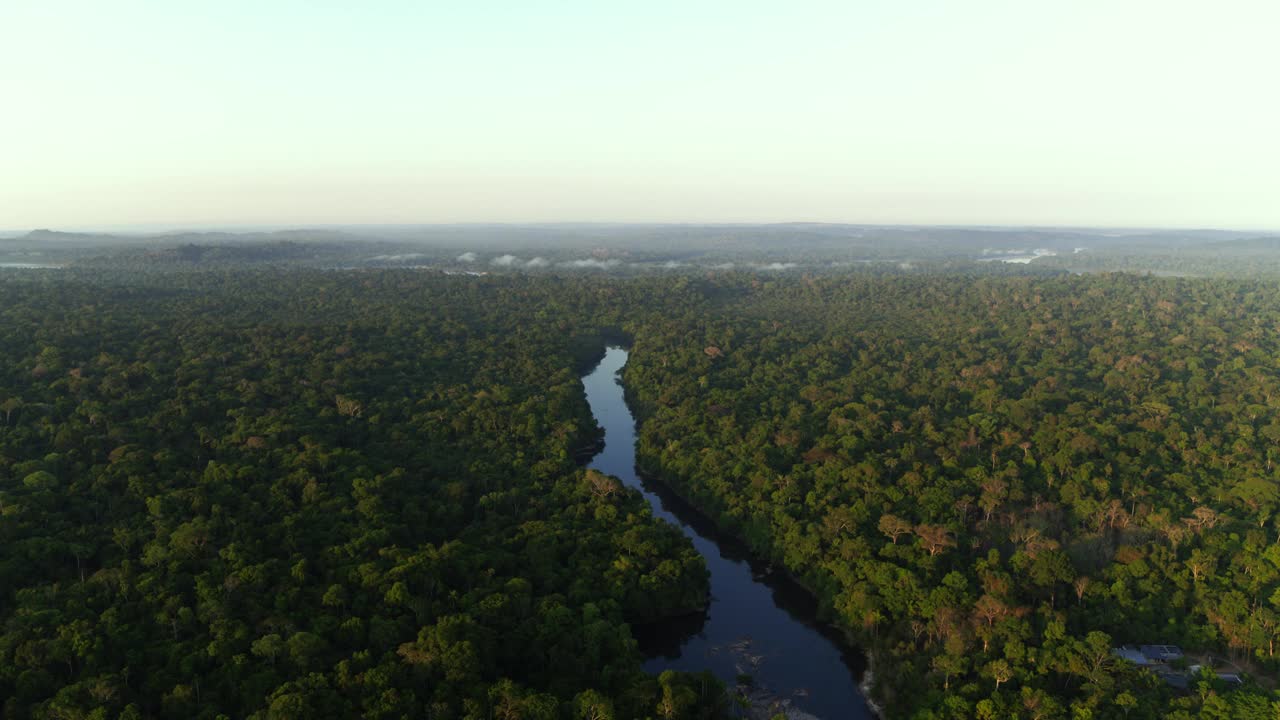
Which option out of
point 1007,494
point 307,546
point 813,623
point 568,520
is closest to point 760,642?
point 813,623

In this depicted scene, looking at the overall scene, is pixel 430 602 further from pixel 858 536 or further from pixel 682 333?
pixel 682 333

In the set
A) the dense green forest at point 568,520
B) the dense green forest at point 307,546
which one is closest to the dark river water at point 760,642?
the dense green forest at point 568,520

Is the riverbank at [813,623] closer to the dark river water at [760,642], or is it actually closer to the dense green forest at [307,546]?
the dark river water at [760,642]

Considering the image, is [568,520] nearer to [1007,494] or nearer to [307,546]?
[307,546]

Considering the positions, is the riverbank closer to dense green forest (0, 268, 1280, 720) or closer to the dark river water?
the dark river water

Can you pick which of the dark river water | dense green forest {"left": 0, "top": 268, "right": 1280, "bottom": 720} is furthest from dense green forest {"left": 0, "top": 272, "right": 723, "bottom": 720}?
the dark river water

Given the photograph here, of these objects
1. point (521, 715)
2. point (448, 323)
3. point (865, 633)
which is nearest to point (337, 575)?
point (521, 715)

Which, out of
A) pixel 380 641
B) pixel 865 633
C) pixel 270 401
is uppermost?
pixel 270 401

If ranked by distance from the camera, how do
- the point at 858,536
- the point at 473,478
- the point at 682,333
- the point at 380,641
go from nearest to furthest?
the point at 380,641, the point at 858,536, the point at 473,478, the point at 682,333
